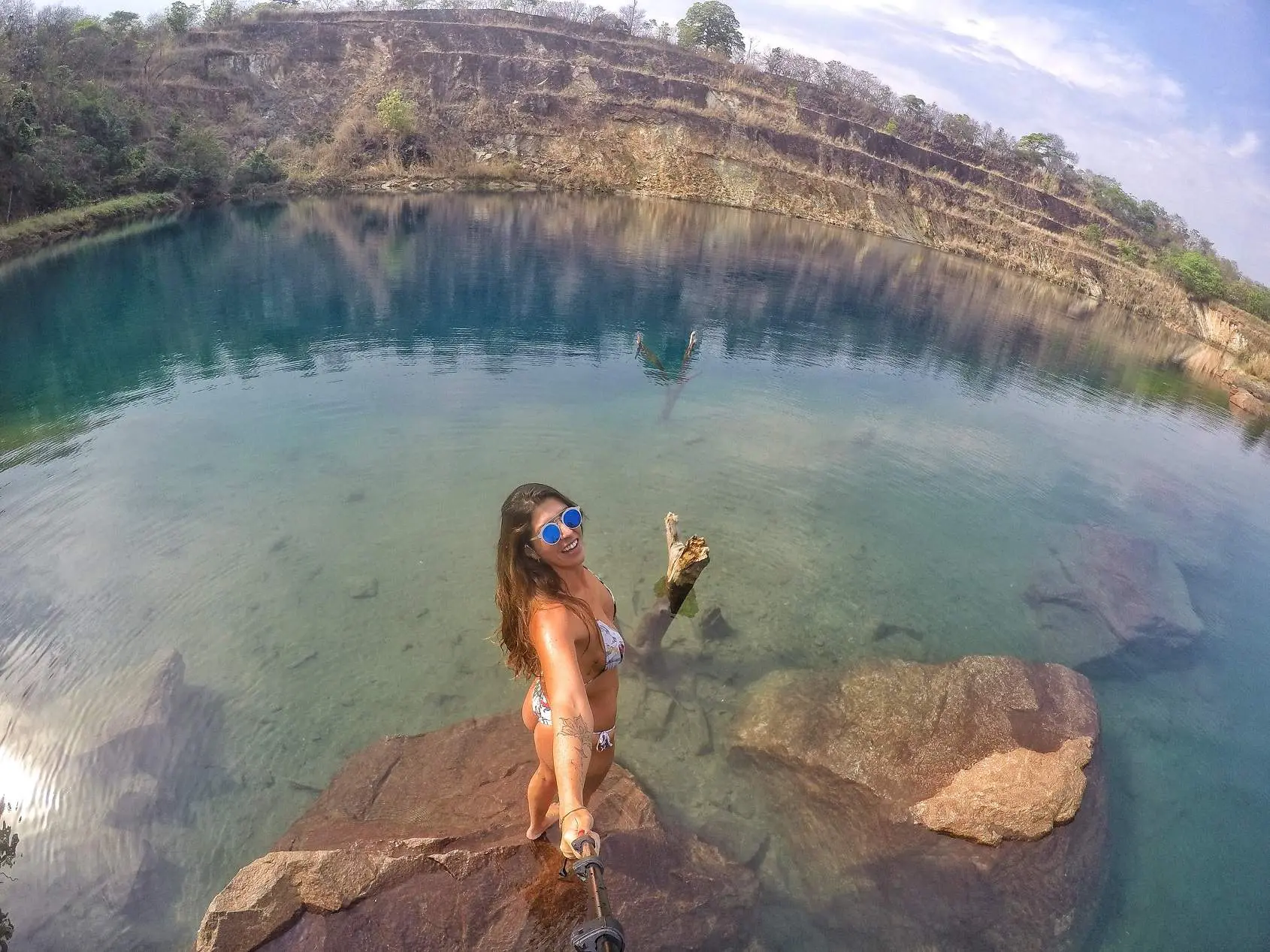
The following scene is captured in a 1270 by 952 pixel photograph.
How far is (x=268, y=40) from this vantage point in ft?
225

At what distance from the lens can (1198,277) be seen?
5400cm

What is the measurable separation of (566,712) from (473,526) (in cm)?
846

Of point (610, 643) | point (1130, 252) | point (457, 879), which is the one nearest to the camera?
point (610, 643)

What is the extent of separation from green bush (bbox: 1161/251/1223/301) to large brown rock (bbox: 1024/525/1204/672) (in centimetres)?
5477

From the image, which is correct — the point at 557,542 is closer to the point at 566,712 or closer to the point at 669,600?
the point at 566,712

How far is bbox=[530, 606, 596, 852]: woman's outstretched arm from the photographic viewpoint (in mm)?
3311

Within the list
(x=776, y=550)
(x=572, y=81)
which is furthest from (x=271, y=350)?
(x=572, y=81)

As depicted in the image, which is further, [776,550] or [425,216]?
[425,216]

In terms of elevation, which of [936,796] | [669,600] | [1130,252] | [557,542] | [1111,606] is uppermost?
[1130,252]

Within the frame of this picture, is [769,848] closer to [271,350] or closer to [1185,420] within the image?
[271,350]

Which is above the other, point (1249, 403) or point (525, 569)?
point (525, 569)

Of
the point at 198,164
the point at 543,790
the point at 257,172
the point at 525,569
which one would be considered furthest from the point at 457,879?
the point at 257,172

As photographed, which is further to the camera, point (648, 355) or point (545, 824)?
point (648, 355)

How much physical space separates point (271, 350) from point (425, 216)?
1181 inches
